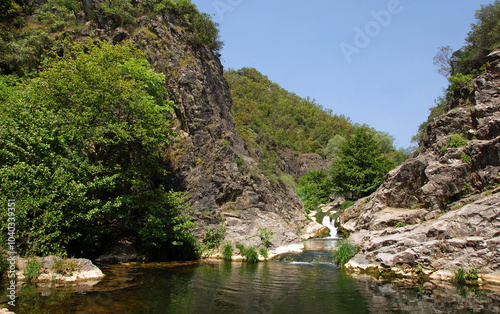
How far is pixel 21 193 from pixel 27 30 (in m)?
29.5

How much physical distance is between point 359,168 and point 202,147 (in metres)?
30.6

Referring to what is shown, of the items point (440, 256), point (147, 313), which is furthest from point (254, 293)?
point (440, 256)

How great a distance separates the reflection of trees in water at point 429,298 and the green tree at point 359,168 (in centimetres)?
3626

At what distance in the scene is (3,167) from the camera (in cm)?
1378

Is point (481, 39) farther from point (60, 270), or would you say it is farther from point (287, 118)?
point (287, 118)

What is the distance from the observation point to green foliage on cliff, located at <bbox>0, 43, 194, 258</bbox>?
14234 millimetres

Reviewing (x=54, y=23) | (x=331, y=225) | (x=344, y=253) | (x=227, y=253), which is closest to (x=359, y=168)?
(x=331, y=225)

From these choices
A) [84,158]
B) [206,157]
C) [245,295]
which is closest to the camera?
[245,295]

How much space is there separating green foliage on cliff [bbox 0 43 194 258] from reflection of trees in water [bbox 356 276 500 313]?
12.8 metres

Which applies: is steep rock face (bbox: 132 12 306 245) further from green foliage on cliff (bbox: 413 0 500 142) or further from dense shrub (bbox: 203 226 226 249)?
green foliage on cliff (bbox: 413 0 500 142)

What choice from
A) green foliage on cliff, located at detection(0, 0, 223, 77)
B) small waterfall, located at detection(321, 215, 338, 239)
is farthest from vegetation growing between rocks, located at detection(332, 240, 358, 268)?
green foliage on cliff, located at detection(0, 0, 223, 77)

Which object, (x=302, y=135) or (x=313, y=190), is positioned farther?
(x=302, y=135)

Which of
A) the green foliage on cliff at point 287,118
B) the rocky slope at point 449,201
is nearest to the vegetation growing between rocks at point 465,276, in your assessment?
the rocky slope at point 449,201

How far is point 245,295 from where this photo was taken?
12.0m
